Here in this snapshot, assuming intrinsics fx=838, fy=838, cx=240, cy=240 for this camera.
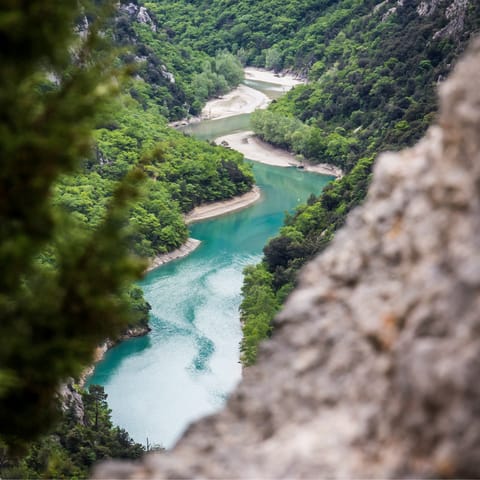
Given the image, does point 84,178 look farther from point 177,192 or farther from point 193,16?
point 193,16

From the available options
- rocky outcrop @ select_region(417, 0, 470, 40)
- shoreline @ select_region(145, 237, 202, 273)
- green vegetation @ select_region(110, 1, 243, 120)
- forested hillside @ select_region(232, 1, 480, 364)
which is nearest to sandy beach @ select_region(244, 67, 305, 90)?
forested hillside @ select_region(232, 1, 480, 364)

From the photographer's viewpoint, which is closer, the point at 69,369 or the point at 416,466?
the point at 416,466

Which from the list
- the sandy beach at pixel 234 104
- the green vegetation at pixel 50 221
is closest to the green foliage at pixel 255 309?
the green vegetation at pixel 50 221

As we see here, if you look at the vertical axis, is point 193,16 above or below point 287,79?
above

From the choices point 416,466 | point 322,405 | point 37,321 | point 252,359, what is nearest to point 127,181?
point 37,321

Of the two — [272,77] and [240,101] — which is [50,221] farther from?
[272,77]

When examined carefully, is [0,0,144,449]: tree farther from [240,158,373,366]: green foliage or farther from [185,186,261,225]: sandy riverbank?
[185,186,261,225]: sandy riverbank

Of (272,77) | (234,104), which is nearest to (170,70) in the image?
(234,104)

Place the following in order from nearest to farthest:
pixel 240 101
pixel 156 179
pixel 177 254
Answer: pixel 177 254 → pixel 156 179 → pixel 240 101
